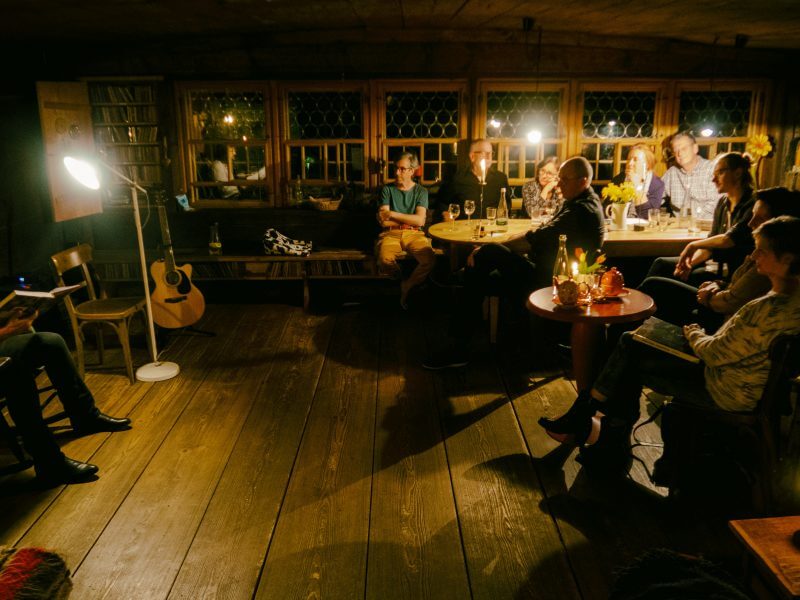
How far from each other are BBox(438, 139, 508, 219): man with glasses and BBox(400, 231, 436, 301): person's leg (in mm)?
466

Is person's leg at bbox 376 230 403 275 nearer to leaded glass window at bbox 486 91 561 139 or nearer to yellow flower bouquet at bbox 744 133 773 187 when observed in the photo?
leaded glass window at bbox 486 91 561 139

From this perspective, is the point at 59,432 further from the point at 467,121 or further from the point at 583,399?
the point at 467,121

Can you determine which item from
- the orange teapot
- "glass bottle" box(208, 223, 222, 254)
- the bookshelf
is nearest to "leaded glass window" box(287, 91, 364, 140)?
"glass bottle" box(208, 223, 222, 254)

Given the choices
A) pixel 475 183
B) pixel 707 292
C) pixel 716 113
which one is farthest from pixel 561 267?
pixel 716 113

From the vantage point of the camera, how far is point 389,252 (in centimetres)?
584

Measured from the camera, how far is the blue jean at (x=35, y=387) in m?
3.12

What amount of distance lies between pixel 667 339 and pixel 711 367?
0.28 metres

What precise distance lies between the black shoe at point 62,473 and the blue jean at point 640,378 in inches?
103

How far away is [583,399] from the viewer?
3242mm

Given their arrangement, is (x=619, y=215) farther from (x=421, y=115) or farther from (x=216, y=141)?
(x=216, y=141)

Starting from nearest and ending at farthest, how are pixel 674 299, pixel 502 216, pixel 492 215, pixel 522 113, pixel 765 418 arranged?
pixel 765 418
pixel 674 299
pixel 492 215
pixel 502 216
pixel 522 113

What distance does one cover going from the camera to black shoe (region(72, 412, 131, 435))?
3.65 m

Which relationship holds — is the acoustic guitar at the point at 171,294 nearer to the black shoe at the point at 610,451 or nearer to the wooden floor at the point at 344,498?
the wooden floor at the point at 344,498

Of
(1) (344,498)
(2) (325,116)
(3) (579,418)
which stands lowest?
(1) (344,498)
